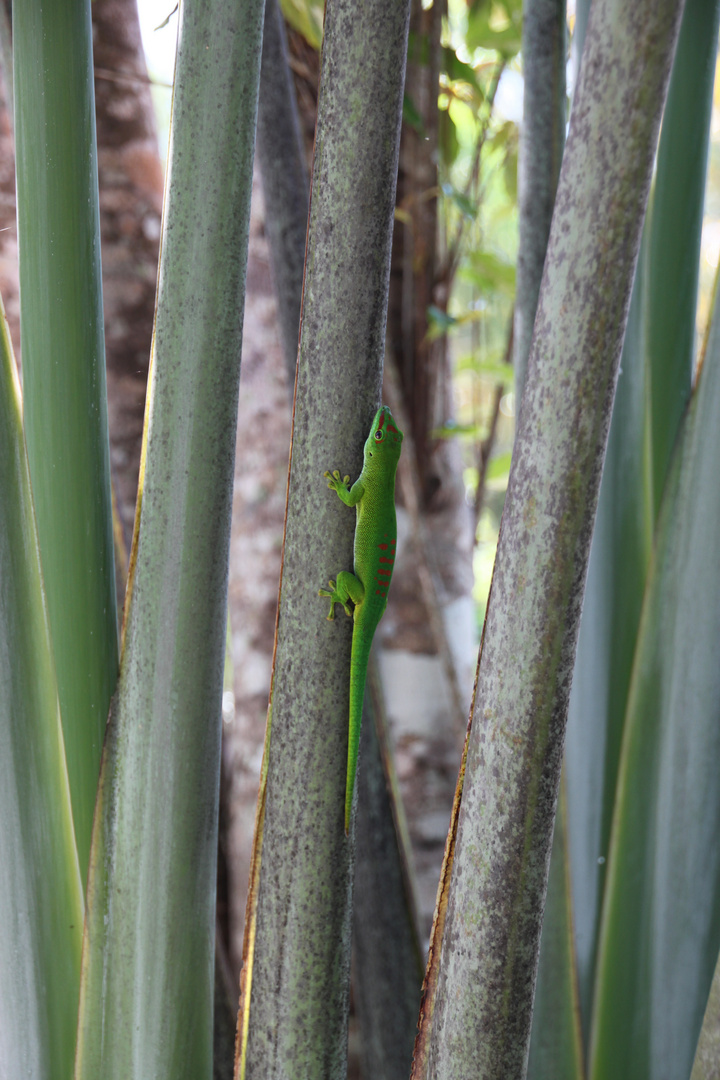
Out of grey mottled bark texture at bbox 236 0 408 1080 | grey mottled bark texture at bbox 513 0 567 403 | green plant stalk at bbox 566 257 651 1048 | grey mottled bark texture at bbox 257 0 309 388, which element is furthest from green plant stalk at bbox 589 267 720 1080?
grey mottled bark texture at bbox 257 0 309 388

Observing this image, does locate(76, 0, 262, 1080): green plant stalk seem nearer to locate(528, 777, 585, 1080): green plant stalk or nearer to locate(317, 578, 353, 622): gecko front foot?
locate(317, 578, 353, 622): gecko front foot

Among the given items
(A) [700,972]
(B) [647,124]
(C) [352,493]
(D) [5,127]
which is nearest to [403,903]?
(A) [700,972]

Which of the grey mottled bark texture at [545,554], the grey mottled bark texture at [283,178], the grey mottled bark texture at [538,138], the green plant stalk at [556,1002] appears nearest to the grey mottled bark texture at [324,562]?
the grey mottled bark texture at [545,554]

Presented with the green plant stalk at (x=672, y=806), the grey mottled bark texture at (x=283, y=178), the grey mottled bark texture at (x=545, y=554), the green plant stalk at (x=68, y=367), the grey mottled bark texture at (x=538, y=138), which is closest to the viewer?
the grey mottled bark texture at (x=545, y=554)

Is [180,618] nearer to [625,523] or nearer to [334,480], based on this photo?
[334,480]

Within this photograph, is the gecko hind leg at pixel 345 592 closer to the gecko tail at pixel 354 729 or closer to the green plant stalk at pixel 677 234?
the gecko tail at pixel 354 729
